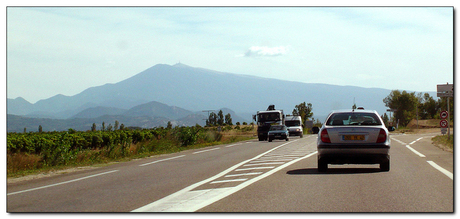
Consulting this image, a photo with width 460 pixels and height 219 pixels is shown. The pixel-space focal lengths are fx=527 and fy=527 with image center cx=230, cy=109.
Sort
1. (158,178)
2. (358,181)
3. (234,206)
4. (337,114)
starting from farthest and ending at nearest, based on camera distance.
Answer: (337,114) < (158,178) < (358,181) < (234,206)

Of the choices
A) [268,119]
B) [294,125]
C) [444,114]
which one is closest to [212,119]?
[294,125]

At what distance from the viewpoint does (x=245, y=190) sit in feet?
33.7

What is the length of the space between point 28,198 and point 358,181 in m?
6.76

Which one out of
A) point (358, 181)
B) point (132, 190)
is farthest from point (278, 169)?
point (132, 190)

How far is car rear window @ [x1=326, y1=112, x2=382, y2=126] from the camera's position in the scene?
13.8 metres

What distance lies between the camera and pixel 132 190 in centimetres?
1058

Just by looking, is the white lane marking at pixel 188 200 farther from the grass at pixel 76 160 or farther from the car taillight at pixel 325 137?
the grass at pixel 76 160

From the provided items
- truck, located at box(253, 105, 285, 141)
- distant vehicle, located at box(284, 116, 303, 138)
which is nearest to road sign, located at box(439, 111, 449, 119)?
truck, located at box(253, 105, 285, 141)

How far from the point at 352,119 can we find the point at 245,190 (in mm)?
4917

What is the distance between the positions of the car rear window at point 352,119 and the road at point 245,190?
1.28 meters

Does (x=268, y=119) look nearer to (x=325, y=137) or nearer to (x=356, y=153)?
(x=325, y=137)

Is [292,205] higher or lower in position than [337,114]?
lower

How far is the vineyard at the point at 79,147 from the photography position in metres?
18.5

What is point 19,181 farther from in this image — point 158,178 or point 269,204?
point 269,204
